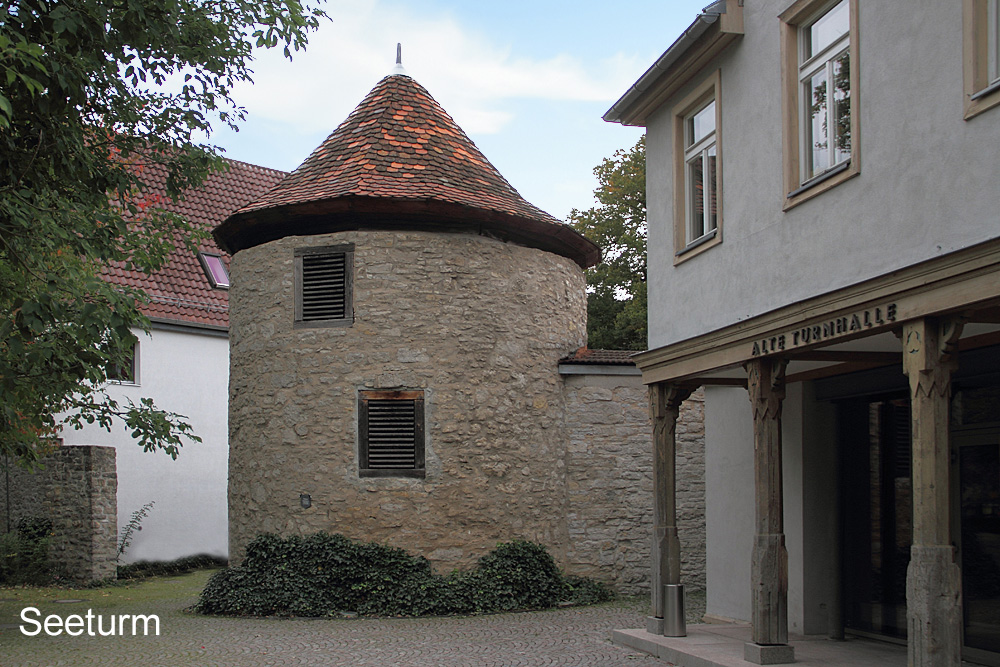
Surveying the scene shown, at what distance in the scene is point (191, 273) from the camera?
2223 centimetres

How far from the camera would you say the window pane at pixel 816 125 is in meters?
8.20

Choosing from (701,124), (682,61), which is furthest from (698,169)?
(682,61)

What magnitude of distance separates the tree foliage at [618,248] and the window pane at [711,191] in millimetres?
16578

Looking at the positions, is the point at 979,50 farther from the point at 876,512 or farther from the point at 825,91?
the point at 876,512

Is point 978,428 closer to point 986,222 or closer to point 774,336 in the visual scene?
point 774,336

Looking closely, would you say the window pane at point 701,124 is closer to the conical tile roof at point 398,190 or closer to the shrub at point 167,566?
the conical tile roof at point 398,190

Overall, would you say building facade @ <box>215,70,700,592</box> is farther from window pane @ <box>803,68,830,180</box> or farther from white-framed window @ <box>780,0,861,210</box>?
window pane @ <box>803,68,830,180</box>

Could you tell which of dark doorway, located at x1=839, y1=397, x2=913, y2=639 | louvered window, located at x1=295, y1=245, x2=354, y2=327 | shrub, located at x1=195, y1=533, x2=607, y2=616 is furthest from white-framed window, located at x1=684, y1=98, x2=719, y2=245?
shrub, located at x1=195, y1=533, x2=607, y2=616

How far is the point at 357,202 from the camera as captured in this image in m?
13.7

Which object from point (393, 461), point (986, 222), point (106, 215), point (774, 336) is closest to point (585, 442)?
point (393, 461)

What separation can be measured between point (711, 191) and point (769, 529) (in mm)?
3312

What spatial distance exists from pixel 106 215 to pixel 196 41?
1.78 metres

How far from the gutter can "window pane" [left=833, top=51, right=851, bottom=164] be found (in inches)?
66.2

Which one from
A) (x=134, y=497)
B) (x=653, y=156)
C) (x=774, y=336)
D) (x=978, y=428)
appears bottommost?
(x=134, y=497)
